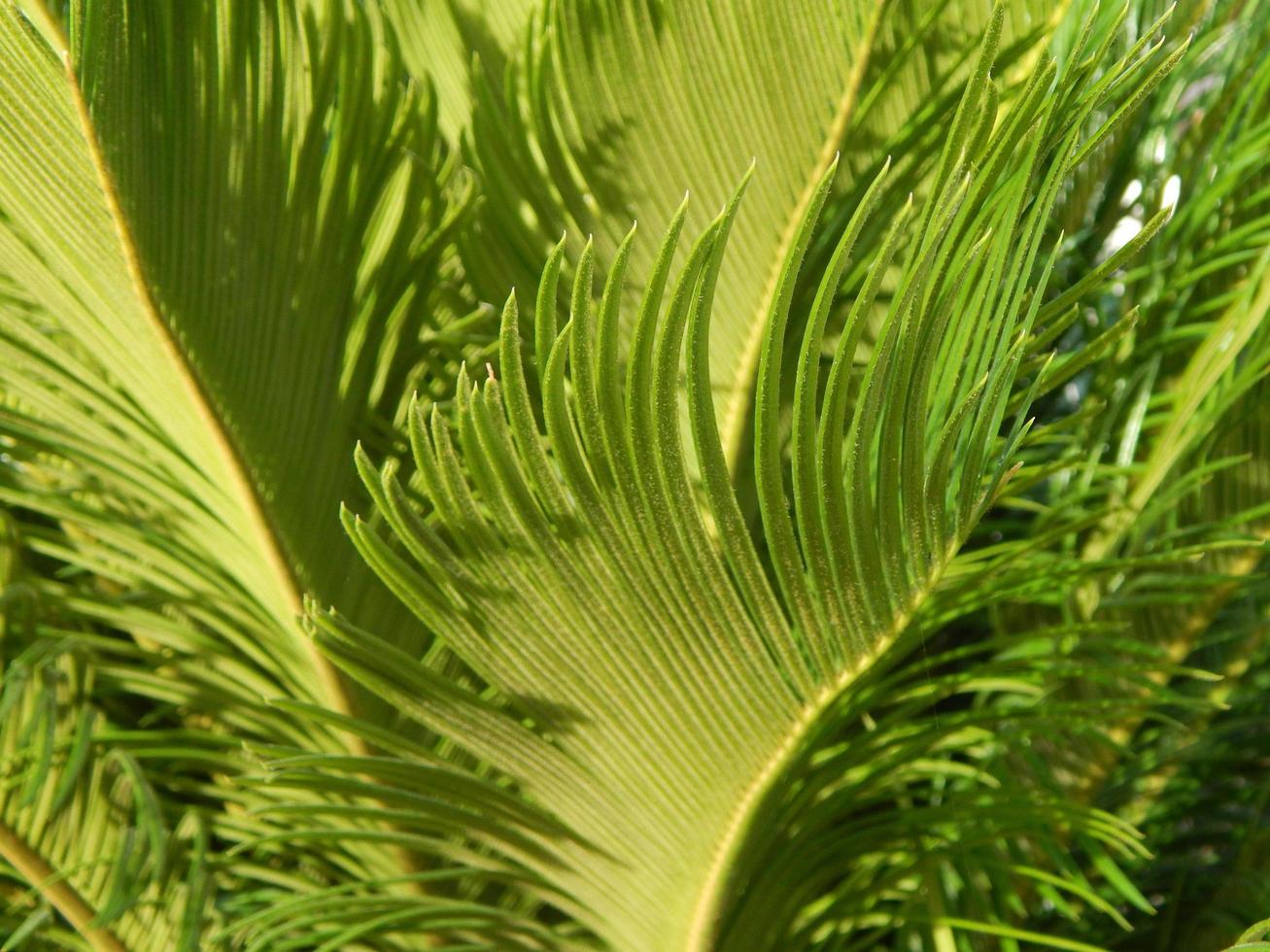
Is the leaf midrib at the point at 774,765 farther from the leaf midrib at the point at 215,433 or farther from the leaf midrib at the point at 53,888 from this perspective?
the leaf midrib at the point at 53,888

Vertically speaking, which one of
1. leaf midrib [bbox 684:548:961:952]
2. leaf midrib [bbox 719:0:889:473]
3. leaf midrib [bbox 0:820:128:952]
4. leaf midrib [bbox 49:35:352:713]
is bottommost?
leaf midrib [bbox 0:820:128:952]

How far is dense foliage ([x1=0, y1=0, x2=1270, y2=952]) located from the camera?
454 mm

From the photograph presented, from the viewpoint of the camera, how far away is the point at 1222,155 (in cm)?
72

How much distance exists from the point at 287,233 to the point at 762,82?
0.27m

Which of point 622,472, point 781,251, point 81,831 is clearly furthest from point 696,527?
point 81,831

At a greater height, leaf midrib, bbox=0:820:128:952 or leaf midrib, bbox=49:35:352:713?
leaf midrib, bbox=49:35:352:713

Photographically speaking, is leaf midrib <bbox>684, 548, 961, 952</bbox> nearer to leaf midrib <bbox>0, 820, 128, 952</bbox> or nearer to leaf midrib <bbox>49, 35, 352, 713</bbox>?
leaf midrib <bbox>49, 35, 352, 713</bbox>

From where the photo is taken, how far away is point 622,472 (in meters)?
0.46

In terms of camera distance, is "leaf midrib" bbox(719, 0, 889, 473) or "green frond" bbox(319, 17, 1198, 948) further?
"leaf midrib" bbox(719, 0, 889, 473)

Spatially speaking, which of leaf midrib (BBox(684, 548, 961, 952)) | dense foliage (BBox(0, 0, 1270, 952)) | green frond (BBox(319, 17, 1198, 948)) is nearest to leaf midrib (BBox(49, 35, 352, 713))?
dense foliage (BBox(0, 0, 1270, 952))

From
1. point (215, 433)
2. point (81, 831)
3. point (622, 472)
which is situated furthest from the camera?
point (81, 831)

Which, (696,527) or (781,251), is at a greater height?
(781,251)

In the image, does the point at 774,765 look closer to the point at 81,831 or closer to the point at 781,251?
the point at 781,251

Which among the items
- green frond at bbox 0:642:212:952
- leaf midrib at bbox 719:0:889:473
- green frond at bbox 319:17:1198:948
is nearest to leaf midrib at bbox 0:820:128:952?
green frond at bbox 0:642:212:952
